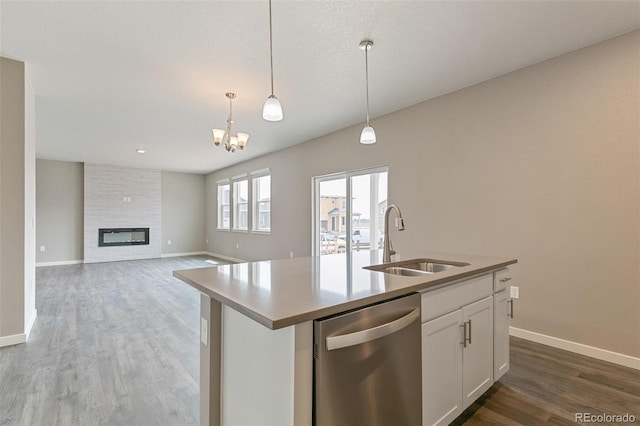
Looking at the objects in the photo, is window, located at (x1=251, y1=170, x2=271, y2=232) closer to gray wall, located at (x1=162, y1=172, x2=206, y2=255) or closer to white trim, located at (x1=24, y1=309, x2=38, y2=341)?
gray wall, located at (x1=162, y1=172, x2=206, y2=255)

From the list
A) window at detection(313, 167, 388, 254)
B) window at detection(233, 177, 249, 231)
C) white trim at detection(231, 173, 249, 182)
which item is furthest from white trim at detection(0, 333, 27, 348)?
white trim at detection(231, 173, 249, 182)

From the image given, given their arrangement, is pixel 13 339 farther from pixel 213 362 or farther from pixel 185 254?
pixel 185 254

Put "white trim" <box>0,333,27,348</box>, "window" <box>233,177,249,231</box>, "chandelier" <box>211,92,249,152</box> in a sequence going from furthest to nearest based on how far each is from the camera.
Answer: "window" <box>233,177,249,231</box>, "chandelier" <box>211,92,249,152</box>, "white trim" <box>0,333,27,348</box>

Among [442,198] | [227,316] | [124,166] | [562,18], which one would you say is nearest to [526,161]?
[442,198]

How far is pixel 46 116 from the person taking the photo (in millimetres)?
4434

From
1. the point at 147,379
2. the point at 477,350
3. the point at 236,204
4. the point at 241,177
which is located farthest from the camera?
the point at 236,204

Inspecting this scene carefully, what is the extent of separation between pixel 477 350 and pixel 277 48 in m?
2.71

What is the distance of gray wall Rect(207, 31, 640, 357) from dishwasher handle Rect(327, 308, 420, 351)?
2.27m

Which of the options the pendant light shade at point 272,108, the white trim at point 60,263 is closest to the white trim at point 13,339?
the pendant light shade at point 272,108

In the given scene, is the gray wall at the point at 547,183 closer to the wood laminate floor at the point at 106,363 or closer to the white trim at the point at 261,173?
the wood laminate floor at the point at 106,363

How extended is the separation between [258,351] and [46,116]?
5282 mm

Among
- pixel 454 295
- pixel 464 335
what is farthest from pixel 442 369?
pixel 454 295

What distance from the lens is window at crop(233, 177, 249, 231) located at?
8023 mm

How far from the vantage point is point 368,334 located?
3.82 ft
